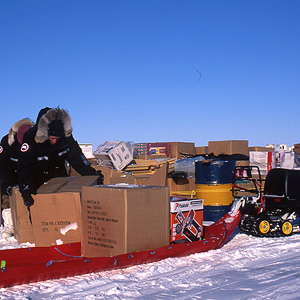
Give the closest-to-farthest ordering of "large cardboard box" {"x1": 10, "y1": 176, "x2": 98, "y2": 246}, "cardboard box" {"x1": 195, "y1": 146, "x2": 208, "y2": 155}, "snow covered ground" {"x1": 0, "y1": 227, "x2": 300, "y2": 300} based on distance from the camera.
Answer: "snow covered ground" {"x1": 0, "y1": 227, "x2": 300, "y2": 300}, "large cardboard box" {"x1": 10, "y1": 176, "x2": 98, "y2": 246}, "cardboard box" {"x1": 195, "y1": 146, "x2": 208, "y2": 155}

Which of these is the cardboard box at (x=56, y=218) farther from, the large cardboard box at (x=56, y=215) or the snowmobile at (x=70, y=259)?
the snowmobile at (x=70, y=259)

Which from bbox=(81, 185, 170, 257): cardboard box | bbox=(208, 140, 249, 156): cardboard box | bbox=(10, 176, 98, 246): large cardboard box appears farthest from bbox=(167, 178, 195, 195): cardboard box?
bbox=(81, 185, 170, 257): cardboard box

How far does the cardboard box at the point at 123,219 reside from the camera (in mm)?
4867

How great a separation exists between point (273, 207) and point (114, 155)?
6.28m

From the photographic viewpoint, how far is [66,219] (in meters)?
5.66

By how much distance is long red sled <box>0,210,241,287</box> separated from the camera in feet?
13.8

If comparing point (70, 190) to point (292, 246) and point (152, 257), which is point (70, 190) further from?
point (292, 246)

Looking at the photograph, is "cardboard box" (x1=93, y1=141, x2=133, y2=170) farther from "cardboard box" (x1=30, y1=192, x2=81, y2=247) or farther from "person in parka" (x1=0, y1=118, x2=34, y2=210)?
"cardboard box" (x1=30, y1=192, x2=81, y2=247)

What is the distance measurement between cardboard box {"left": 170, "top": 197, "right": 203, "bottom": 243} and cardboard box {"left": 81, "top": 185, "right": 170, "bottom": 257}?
6.5 inches

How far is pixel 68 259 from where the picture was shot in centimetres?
534

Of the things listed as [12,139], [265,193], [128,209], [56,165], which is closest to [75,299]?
[128,209]

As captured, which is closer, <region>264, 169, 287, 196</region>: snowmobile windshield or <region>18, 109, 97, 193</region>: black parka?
<region>18, 109, 97, 193</region>: black parka

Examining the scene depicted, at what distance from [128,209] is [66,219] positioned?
4.12 ft

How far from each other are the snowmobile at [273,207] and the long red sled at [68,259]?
124cm
